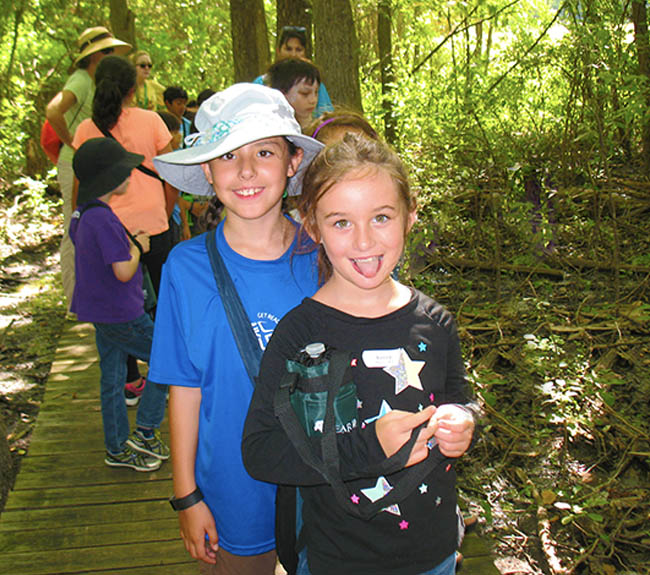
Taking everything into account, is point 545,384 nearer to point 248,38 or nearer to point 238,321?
point 238,321

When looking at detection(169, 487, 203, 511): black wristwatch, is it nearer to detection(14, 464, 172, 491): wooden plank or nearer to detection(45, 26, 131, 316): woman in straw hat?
detection(14, 464, 172, 491): wooden plank

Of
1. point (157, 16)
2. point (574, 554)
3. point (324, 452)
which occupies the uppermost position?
point (157, 16)

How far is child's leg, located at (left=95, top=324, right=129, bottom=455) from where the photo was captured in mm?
3932

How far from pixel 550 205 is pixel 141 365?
4270mm

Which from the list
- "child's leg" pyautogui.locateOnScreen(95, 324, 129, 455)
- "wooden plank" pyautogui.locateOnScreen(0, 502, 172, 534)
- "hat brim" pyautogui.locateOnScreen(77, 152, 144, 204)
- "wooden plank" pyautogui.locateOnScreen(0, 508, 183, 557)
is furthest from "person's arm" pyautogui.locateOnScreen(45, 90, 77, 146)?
"wooden plank" pyautogui.locateOnScreen(0, 508, 183, 557)

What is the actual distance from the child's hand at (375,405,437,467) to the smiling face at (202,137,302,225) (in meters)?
0.78

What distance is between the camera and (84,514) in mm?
3678

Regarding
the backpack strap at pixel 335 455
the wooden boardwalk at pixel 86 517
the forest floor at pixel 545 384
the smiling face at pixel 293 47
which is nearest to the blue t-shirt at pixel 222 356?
the backpack strap at pixel 335 455

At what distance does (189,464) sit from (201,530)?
21 centimetres

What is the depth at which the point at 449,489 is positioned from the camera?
1.77m

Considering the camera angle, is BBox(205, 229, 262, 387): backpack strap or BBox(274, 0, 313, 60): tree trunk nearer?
BBox(205, 229, 262, 387): backpack strap

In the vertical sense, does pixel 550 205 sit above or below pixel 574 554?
above

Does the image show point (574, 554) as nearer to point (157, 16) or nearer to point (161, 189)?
point (161, 189)

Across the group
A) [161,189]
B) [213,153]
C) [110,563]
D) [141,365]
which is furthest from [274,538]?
[141,365]
